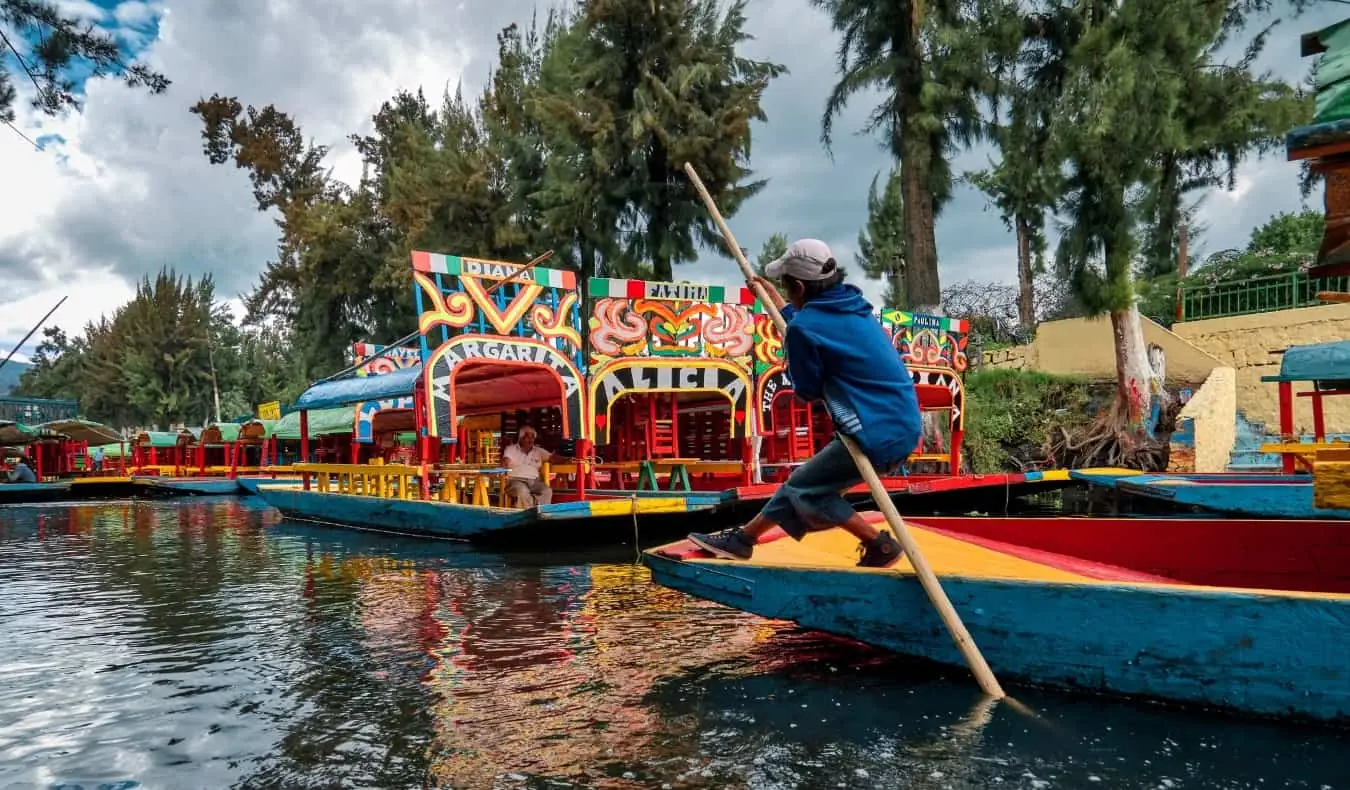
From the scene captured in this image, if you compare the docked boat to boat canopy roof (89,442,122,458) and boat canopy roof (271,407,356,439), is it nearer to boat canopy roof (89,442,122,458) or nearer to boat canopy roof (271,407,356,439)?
boat canopy roof (271,407,356,439)

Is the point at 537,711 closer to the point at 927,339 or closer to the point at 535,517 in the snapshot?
the point at 535,517

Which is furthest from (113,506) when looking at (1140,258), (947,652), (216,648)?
(1140,258)

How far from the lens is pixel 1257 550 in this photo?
177 inches

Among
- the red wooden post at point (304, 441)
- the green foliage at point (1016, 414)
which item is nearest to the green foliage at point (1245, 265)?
the green foliage at point (1016, 414)

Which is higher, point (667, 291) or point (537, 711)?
point (667, 291)

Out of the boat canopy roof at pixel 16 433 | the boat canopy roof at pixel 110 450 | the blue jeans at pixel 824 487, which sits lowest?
the blue jeans at pixel 824 487

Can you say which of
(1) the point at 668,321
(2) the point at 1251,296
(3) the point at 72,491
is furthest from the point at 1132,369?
(3) the point at 72,491

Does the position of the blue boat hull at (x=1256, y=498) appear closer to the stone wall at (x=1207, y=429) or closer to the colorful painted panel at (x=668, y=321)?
the colorful painted panel at (x=668, y=321)

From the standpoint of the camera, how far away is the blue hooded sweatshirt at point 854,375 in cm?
389

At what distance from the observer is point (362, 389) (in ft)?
41.8

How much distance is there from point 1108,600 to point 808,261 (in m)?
1.89

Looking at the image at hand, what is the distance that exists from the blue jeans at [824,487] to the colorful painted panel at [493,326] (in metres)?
6.55

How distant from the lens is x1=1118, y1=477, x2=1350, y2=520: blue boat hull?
31.1 ft

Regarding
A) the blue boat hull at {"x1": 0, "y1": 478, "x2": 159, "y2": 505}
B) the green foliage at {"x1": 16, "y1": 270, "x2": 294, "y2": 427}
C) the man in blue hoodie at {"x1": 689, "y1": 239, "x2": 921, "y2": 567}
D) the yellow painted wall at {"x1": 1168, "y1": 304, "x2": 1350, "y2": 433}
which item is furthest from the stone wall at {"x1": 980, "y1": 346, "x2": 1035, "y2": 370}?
the green foliage at {"x1": 16, "y1": 270, "x2": 294, "y2": 427}
